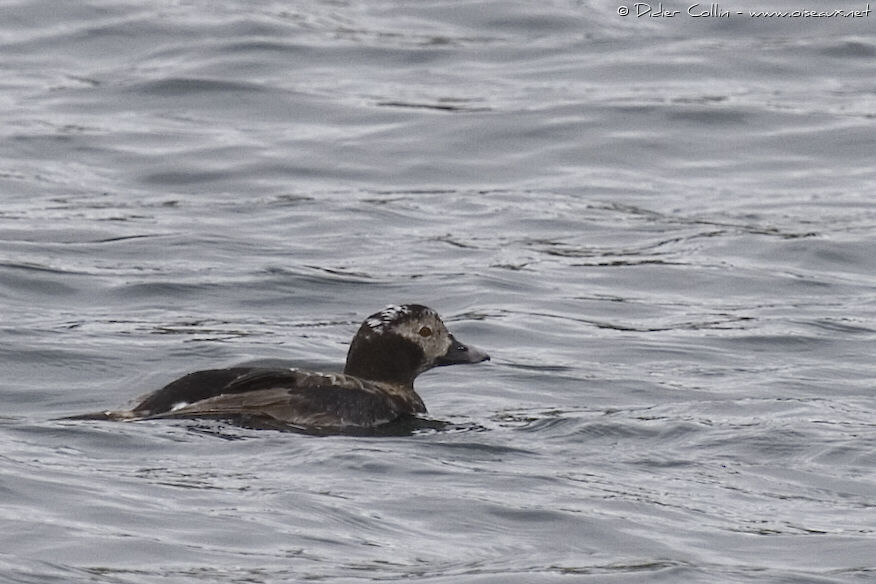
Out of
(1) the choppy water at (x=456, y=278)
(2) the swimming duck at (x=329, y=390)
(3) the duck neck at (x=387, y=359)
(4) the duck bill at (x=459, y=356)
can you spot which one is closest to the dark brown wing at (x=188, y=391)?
(2) the swimming duck at (x=329, y=390)

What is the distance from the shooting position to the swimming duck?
31.7 ft

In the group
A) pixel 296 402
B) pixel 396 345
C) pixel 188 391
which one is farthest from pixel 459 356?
pixel 188 391

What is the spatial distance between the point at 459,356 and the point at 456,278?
3.61 meters

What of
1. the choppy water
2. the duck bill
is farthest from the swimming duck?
the choppy water

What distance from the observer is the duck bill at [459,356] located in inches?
420

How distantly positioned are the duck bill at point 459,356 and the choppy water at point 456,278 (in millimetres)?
261

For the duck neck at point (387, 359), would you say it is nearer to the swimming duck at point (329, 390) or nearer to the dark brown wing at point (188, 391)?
the swimming duck at point (329, 390)

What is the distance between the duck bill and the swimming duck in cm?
12

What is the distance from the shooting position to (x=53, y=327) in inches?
494

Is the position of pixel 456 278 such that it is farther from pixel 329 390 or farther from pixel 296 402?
pixel 296 402

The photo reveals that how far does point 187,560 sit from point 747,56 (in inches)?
599

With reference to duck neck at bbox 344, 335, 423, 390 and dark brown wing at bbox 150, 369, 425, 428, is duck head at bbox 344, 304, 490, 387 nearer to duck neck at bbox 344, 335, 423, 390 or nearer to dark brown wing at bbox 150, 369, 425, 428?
duck neck at bbox 344, 335, 423, 390

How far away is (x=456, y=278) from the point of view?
14.3 meters

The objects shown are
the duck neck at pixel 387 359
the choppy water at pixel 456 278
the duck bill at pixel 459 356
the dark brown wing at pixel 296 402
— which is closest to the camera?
the choppy water at pixel 456 278
